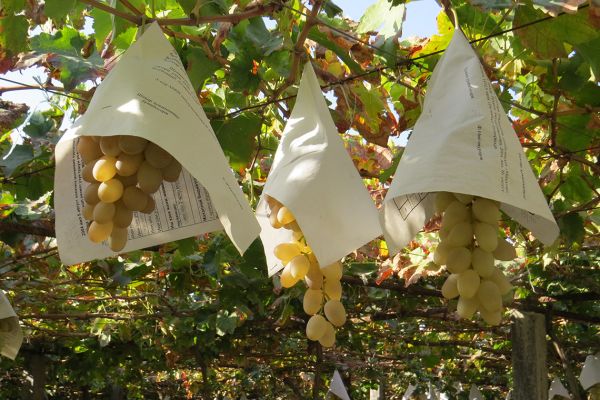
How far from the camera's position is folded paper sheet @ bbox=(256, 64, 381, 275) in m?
0.95

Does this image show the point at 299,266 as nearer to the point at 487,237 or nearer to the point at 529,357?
the point at 487,237

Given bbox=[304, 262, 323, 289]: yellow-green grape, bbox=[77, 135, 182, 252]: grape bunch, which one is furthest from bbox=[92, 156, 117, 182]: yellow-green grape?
bbox=[304, 262, 323, 289]: yellow-green grape

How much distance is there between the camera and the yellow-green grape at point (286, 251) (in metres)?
1.02

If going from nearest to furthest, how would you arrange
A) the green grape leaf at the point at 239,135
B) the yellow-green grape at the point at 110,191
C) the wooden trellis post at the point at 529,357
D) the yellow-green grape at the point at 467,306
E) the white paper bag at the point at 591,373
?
the yellow-green grape at the point at 110,191 → the yellow-green grape at the point at 467,306 → the green grape leaf at the point at 239,135 → the wooden trellis post at the point at 529,357 → the white paper bag at the point at 591,373

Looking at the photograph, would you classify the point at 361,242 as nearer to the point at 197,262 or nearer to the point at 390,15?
the point at 390,15

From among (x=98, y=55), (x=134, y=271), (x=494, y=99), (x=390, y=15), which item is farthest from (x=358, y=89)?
(x=134, y=271)

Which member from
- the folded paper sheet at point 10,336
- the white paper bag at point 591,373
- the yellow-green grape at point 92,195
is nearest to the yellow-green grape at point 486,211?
the yellow-green grape at point 92,195

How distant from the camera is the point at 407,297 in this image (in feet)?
16.9

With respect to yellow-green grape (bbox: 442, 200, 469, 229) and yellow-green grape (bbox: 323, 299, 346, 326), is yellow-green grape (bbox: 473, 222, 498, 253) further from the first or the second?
yellow-green grape (bbox: 323, 299, 346, 326)

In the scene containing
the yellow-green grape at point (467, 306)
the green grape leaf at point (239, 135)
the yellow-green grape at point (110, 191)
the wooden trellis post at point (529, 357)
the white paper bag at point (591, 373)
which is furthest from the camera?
the white paper bag at point (591, 373)

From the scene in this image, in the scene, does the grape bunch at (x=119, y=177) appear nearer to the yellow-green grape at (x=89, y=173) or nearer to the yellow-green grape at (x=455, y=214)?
the yellow-green grape at (x=89, y=173)

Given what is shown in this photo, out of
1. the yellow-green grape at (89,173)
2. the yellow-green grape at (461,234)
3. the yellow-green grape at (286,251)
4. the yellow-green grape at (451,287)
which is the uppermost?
the yellow-green grape at (89,173)

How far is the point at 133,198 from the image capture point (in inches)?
35.3

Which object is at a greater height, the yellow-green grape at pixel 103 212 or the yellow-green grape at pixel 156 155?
the yellow-green grape at pixel 156 155
